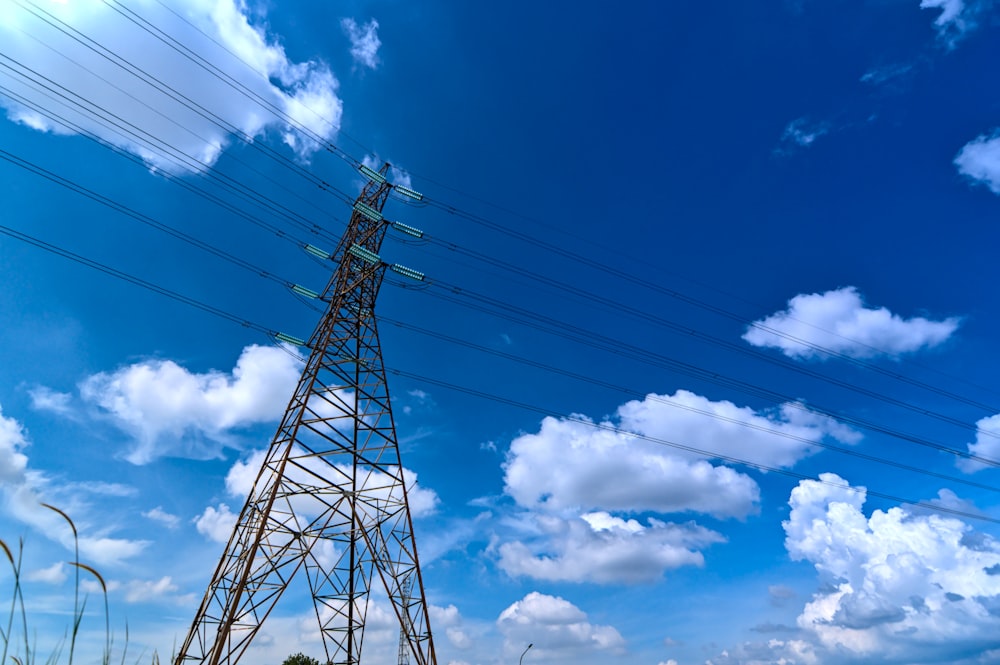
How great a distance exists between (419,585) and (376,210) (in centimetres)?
1981

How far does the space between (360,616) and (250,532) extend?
7009mm

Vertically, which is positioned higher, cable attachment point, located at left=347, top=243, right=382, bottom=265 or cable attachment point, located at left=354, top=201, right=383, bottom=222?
cable attachment point, located at left=354, top=201, right=383, bottom=222

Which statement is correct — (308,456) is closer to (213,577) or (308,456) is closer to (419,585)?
(213,577)

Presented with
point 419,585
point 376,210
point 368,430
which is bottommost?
point 419,585

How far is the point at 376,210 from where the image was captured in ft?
107

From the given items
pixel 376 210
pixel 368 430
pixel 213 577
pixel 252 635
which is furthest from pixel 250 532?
pixel 376 210

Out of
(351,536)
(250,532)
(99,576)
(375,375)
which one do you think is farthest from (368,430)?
(99,576)

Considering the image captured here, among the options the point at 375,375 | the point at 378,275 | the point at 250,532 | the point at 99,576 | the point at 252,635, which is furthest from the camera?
the point at 378,275

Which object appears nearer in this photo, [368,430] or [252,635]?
[252,635]

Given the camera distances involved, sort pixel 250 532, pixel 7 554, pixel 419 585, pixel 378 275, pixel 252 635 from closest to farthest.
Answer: pixel 7 554, pixel 252 635, pixel 250 532, pixel 419 585, pixel 378 275

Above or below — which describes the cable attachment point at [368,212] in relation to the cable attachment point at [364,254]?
above

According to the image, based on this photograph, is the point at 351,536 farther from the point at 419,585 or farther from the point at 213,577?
the point at 213,577

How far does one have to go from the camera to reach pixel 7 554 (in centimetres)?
227

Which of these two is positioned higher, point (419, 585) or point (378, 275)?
point (378, 275)
